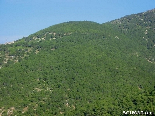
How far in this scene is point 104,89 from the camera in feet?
268

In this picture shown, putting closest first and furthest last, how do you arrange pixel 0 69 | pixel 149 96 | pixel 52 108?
pixel 149 96, pixel 52 108, pixel 0 69

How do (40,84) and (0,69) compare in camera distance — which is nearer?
(40,84)

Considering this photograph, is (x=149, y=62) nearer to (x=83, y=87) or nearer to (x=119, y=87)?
(x=119, y=87)

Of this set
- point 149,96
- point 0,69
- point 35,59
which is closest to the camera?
point 149,96

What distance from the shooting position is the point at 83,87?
274ft

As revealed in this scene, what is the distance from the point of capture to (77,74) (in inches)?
3565

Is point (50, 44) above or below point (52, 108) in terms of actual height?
above

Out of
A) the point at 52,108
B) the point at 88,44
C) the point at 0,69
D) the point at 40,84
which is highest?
the point at 88,44

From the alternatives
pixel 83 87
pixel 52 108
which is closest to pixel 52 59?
pixel 83 87

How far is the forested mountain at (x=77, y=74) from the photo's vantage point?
6950cm

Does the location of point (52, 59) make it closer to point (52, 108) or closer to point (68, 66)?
point (68, 66)

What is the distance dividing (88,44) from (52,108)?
47714mm

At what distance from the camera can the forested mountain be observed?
69.5 meters

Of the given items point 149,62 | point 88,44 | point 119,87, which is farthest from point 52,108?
point 149,62
